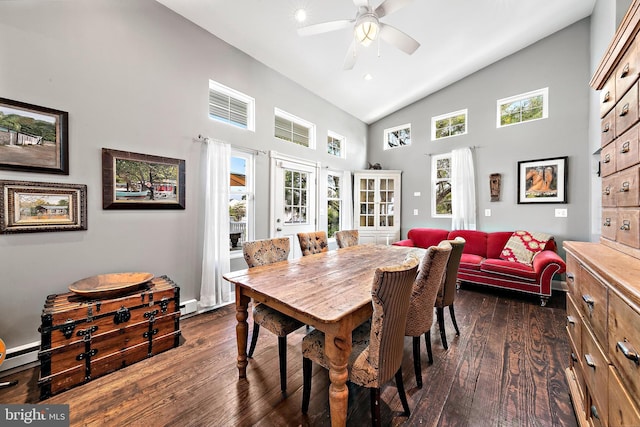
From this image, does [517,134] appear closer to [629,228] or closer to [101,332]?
[629,228]

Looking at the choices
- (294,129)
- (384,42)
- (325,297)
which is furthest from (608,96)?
→ (294,129)

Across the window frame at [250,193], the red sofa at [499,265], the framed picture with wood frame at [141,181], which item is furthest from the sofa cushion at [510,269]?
the framed picture with wood frame at [141,181]

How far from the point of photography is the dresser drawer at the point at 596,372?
95 centimetres

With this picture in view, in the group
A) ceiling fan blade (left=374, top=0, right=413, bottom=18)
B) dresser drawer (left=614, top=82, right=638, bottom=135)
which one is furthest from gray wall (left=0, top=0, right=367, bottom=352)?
dresser drawer (left=614, top=82, right=638, bottom=135)

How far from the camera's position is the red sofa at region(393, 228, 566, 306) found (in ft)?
10.4

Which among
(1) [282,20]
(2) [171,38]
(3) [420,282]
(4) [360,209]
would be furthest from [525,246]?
(2) [171,38]

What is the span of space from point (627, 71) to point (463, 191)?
11.5ft

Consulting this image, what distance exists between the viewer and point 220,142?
3.05 metres

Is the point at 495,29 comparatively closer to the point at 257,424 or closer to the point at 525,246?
the point at 525,246

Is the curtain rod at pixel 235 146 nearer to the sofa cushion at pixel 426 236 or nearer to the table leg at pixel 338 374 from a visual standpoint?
the table leg at pixel 338 374

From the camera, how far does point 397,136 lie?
5.57m

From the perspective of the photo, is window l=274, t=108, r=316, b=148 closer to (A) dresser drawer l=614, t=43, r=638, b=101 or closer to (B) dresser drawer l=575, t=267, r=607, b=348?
(A) dresser drawer l=614, t=43, r=638, b=101

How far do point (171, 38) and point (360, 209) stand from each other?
166 inches

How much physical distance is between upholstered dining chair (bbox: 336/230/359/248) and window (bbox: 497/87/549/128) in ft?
11.2
